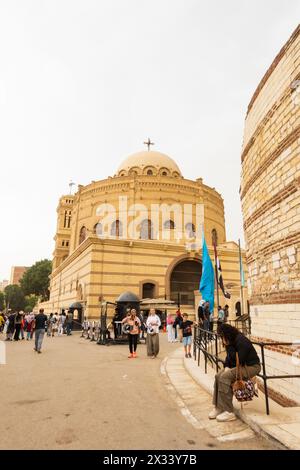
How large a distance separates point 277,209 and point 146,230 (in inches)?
955

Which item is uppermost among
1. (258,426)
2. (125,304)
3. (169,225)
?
(169,225)

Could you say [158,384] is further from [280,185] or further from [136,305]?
[136,305]

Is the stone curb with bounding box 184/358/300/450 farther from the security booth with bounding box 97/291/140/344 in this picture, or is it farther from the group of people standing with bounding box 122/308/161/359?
the security booth with bounding box 97/291/140/344

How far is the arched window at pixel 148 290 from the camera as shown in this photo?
83.8ft

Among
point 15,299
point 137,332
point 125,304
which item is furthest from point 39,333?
point 15,299

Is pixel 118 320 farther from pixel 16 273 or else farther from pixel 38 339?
pixel 16 273

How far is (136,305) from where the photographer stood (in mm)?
16359

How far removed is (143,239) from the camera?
2736 centimetres

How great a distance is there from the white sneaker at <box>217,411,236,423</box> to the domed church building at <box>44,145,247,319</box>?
64.5 feet

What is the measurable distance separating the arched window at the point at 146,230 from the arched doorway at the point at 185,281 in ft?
16.3

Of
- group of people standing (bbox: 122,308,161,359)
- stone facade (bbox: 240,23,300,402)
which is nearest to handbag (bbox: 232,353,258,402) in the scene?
stone facade (bbox: 240,23,300,402)

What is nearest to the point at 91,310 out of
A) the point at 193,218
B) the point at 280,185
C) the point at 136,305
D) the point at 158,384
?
the point at 136,305
